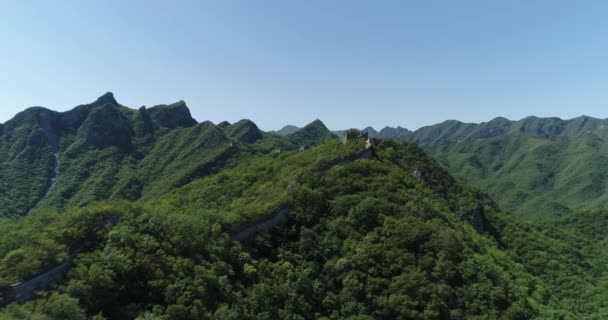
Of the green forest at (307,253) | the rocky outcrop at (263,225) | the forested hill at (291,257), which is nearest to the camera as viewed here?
the forested hill at (291,257)

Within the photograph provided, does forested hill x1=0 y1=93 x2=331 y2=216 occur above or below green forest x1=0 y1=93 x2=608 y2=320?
above

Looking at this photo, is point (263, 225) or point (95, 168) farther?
point (95, 168)

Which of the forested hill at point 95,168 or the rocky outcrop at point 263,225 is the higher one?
the forested hill at point 95,168

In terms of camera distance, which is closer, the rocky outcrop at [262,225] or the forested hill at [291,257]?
the forested hill at [291,257]

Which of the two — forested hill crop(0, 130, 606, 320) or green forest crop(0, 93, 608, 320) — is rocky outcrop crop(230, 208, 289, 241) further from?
forested hill crop(0, 130, 606, 320)

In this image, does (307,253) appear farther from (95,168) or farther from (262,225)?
(95,168)

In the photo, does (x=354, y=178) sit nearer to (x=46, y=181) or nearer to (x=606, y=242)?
(x=606, y=242)

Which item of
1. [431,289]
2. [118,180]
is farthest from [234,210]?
[118,180]

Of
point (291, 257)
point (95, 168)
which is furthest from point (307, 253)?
point (95, 168)

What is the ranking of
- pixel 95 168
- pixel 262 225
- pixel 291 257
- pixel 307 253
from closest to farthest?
1. pixel 291 257
2. pixel 307 253
3. pixel 262 225
4. pixel 95 168

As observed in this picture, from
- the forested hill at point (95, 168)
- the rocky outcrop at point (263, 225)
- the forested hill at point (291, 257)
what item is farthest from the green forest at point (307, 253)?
the forested hill at point (95, 168)

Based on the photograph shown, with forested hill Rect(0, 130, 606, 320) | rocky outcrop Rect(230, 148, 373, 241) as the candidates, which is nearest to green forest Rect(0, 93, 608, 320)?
forested hill Rect(0, 130, 606, 320)

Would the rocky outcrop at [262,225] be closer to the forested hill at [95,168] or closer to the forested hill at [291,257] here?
the forested hill at [291,257]
